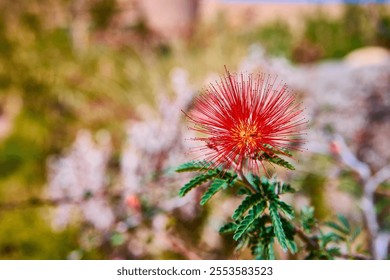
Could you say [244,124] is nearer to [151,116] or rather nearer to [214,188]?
[214,188]

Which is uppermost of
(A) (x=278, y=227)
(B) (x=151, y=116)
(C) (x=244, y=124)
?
(B) (x=151, y=116)

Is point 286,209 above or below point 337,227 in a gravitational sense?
below

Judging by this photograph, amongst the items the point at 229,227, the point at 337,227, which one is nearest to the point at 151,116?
the point at 337,227

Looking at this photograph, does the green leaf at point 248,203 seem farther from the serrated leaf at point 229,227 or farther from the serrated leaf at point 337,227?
the serrated leaf at point 337,227

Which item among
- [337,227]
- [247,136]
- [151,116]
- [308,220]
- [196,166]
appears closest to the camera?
[247,136]

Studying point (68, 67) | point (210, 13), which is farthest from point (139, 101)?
point (210, 13)

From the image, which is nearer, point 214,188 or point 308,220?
point 214,188

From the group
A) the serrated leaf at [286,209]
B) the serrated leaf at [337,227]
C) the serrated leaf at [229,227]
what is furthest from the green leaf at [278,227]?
the serrated leaf at [337,227]
